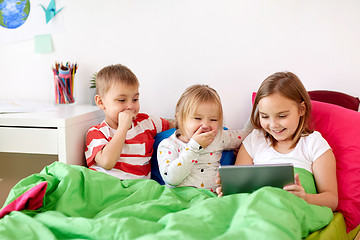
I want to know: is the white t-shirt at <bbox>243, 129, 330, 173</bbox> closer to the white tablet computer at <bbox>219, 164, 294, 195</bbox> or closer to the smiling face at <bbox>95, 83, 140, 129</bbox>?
the white tablet computer at <bbox>219, 164, 294, 195</bbox>

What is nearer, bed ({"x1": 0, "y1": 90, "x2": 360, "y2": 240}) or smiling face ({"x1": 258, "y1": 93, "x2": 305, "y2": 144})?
bed ({"x1": 0, "y1": 90, "x2": 360, "y2": 240})

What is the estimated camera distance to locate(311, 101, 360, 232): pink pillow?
4.42ft

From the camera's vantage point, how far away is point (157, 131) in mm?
1717

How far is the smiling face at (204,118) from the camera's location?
4.66ft

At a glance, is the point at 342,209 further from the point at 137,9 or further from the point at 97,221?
the point at 137,9

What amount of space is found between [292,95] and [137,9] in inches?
35.5

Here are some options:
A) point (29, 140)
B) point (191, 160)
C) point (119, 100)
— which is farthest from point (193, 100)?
point (29, 140)

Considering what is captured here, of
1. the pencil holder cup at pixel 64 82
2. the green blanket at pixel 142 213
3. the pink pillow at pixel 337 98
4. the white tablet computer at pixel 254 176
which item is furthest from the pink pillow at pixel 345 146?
the pencil holder cup at pixel 64 82

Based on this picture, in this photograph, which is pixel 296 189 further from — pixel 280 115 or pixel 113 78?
pixel 113 78

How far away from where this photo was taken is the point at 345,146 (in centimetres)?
140

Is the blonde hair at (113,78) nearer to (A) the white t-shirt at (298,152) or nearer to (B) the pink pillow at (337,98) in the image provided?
(A) the white t-shirt at (298,152)

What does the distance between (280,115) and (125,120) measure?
1.95 feet

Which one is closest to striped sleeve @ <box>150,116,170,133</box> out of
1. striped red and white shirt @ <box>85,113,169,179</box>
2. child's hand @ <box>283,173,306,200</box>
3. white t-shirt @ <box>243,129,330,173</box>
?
striped red and white shirt @ <box>85,113,169,179</box>

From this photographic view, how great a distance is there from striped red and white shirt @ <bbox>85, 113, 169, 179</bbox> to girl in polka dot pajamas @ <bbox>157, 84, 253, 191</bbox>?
0.44 feet
